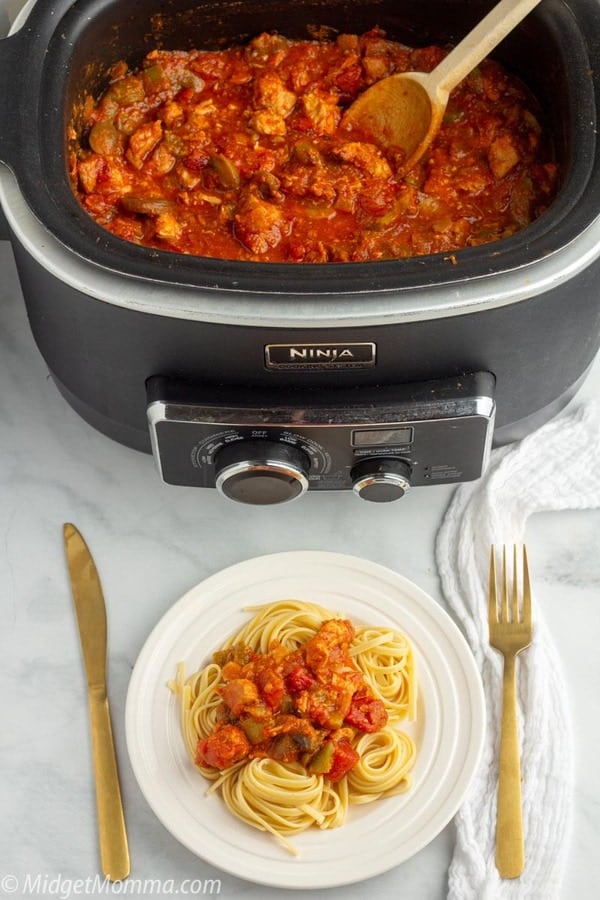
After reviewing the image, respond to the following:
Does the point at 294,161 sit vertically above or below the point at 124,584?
above

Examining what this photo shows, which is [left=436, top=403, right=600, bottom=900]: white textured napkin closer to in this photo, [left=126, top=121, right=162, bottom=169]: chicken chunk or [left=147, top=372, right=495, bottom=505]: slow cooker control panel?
[left=147, top=372, right=495, bottom=505]: slow cooker control panel

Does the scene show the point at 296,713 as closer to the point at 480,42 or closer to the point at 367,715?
the point at 367,715

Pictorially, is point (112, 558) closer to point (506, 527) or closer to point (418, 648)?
point (418, 648)

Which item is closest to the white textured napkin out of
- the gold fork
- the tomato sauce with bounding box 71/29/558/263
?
the gold fork

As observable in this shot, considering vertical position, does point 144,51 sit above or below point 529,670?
above

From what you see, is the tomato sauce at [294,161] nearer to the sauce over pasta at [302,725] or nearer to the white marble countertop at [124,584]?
the white marble countertop at [124,584]

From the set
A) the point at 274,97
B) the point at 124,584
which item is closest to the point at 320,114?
the point at 274,97

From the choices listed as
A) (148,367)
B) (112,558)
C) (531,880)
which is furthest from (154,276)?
(531,880)
